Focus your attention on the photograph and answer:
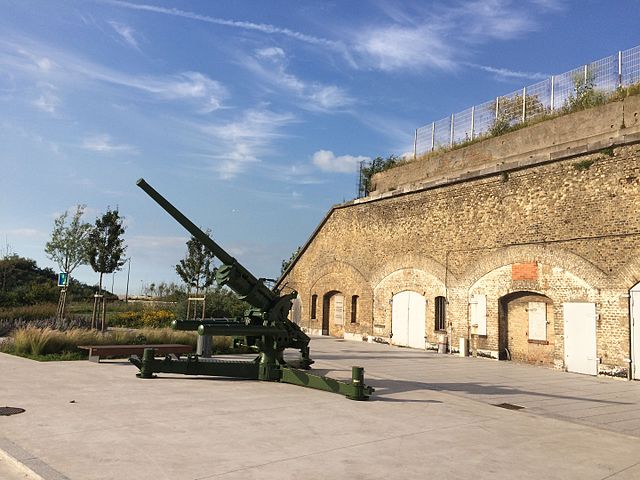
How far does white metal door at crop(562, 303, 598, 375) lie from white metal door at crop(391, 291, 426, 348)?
6.27m

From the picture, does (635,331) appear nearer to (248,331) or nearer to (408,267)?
(408,267)

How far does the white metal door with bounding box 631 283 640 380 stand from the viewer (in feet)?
42.5

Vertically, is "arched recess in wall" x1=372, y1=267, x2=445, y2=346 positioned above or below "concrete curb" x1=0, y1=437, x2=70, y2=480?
above

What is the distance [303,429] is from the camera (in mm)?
6625

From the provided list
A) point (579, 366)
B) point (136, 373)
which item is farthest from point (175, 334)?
point (579, 366)

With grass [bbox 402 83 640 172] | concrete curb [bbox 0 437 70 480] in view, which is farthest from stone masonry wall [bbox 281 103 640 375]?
concrete curb [bbox 0 437 70 480]

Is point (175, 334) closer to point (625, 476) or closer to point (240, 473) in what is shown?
point (240, 473)

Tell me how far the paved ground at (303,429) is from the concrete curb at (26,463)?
17mm

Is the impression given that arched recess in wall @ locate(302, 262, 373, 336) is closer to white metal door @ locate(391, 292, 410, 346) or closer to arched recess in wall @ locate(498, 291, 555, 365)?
white metal door @ locate(391, 292, 410, 346)

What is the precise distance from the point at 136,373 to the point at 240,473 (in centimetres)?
700

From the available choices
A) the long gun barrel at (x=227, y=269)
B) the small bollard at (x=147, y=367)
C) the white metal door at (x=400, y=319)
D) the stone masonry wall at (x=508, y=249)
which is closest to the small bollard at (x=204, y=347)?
the small bollard at (x=147, y=367)

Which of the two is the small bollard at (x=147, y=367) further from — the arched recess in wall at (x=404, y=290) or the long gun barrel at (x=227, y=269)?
the arched recess in wall at (x=404, y=290)

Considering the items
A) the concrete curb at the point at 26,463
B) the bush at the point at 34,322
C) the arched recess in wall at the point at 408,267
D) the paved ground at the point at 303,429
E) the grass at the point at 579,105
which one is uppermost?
the grass at the point at 579,105

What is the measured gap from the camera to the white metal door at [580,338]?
1394 centimetres
